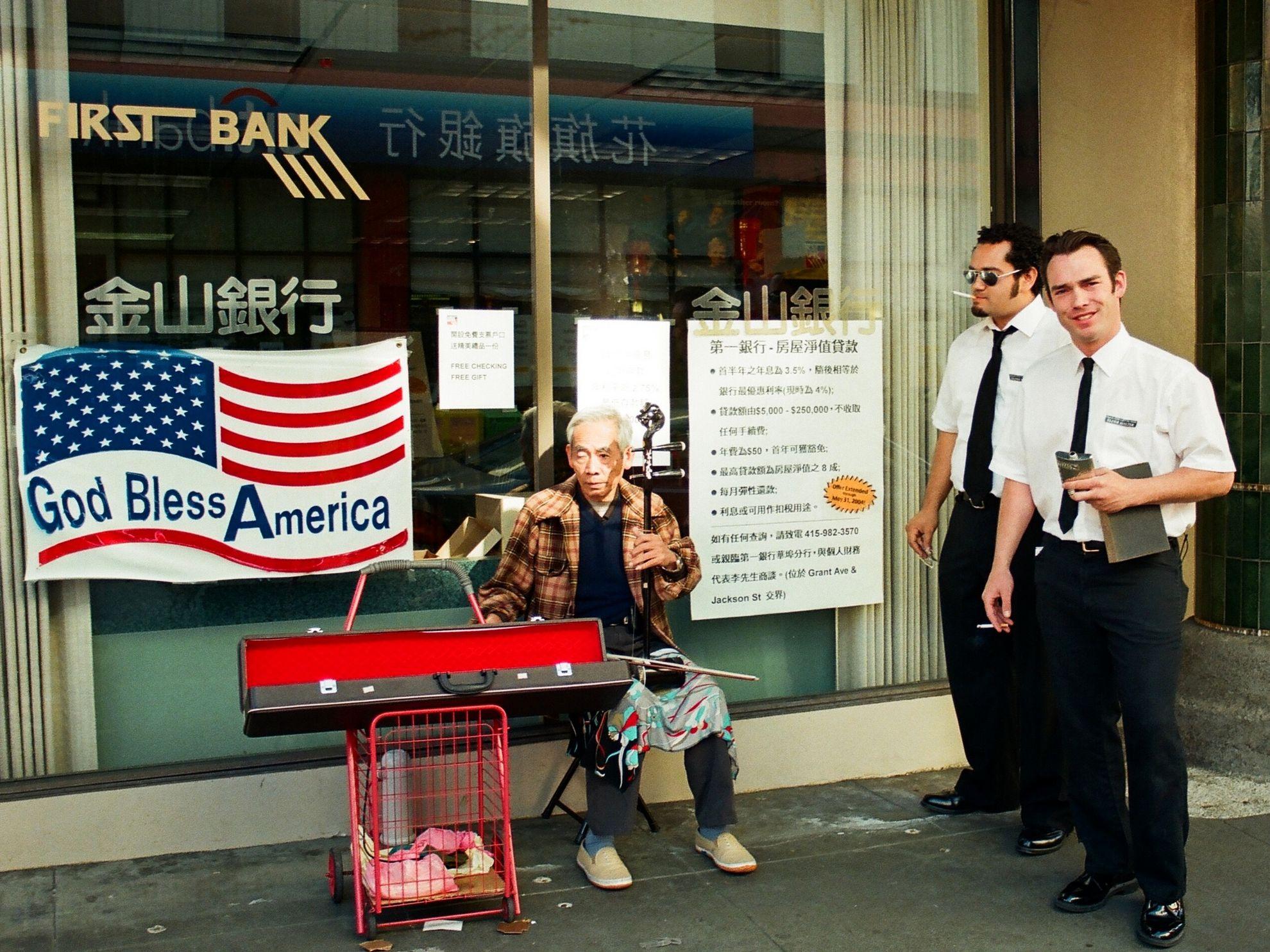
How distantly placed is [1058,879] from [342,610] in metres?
2.59

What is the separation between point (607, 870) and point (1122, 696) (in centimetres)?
167

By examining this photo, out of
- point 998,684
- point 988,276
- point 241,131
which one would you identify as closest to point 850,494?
point 998,684

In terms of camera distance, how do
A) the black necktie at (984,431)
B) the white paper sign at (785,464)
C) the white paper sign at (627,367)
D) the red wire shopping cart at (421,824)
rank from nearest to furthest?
the red wire shopping cart at (421,824) → the black necktie at (984,431) → the white paper sign at (627,367) → the white paper sign at (785,464)

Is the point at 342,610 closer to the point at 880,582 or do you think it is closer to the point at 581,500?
the point at 581,500

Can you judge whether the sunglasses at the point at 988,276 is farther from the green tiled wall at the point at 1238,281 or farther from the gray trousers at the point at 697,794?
the gray trousers at the point at 697,794

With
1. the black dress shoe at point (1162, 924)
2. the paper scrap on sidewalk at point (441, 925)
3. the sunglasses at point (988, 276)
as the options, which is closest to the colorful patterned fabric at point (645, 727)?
the paper scrap on sidewalk at point (441, 925)

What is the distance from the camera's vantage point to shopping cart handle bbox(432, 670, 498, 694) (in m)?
3.85

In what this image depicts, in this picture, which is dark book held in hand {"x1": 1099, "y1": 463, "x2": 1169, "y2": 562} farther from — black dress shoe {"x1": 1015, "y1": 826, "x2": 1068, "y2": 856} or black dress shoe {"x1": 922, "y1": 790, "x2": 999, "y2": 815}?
black dress shoe {"x1": 922, "y1": 790, "x2": 999, "y2": 815}

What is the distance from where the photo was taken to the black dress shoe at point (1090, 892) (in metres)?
4.16

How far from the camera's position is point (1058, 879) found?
443 centimetres

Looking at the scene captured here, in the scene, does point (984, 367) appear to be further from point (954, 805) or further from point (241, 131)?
point (241, 131)

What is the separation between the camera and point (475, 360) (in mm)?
5047

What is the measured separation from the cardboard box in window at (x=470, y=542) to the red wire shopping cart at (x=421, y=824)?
598 mm

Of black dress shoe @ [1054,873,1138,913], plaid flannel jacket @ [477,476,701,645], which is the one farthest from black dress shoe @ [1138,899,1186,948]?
plaid flannel jacket @ [477,476,701,645]
